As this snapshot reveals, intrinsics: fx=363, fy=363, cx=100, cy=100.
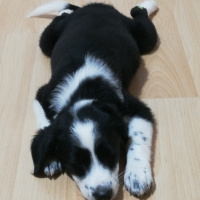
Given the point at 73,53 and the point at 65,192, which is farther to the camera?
the point at 73,53

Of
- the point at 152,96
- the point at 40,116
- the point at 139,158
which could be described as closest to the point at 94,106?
the point at 139,158

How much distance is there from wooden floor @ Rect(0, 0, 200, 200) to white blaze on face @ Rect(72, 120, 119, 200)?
210 millimetres

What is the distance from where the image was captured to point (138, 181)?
6.11ft

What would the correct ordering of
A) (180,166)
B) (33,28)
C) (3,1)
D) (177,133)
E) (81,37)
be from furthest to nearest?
(3,1)
(33,28)
(81,37)
(177,133)
(180,166)

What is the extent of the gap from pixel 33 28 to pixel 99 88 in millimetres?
1408

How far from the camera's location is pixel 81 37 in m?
2.41

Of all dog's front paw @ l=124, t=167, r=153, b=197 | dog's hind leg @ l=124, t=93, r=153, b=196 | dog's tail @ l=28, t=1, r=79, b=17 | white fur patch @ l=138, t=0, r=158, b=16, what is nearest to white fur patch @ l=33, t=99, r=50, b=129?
dog's hind leg @ l=124, t=93, r=153, b=196

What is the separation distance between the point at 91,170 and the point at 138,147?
38cm

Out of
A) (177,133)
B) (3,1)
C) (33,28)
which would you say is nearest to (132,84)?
(177,133)

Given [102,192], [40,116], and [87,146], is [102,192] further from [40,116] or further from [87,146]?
[40,116]

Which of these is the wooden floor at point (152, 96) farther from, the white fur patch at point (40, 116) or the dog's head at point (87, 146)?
the dog's head at point (87, 146)

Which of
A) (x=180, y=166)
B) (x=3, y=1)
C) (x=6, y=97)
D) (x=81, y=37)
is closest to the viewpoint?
(x=180, y=166)

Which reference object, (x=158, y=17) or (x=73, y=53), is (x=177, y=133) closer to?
(x=73, y=53)

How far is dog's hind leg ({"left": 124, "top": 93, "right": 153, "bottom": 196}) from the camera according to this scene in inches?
73.6
